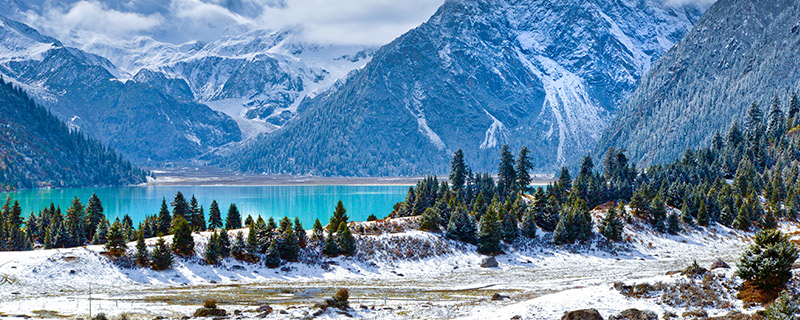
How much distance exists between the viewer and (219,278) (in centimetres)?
6994

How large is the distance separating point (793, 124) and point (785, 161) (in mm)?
19576

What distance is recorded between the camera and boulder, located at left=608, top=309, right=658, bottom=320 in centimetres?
3969

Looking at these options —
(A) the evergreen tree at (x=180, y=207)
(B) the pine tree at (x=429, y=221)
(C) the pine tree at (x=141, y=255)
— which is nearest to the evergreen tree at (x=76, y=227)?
(A) the evergreen tree at (x=180, y=207)

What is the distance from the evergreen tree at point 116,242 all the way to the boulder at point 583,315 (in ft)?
170

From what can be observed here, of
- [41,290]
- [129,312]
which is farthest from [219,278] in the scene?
[129,312]

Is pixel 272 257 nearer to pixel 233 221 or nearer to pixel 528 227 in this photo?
pixel 233 221

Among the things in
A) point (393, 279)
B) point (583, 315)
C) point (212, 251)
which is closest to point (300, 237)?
point (212, 251)

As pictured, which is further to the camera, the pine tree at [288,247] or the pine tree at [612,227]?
the pine tree at [612,227]

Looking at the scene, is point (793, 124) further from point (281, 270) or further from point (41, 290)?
point (41, 290)

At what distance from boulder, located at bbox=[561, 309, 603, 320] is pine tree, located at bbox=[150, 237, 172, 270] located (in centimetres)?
4784

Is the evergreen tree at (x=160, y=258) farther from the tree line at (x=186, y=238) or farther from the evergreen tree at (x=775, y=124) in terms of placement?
the evergreen tree at (x=775, y=124)

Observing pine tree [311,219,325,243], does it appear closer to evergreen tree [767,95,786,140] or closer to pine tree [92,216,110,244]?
pine tree [92,216,110,244]

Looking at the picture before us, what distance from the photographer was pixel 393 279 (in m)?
72.0

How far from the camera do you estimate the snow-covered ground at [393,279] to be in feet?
154
